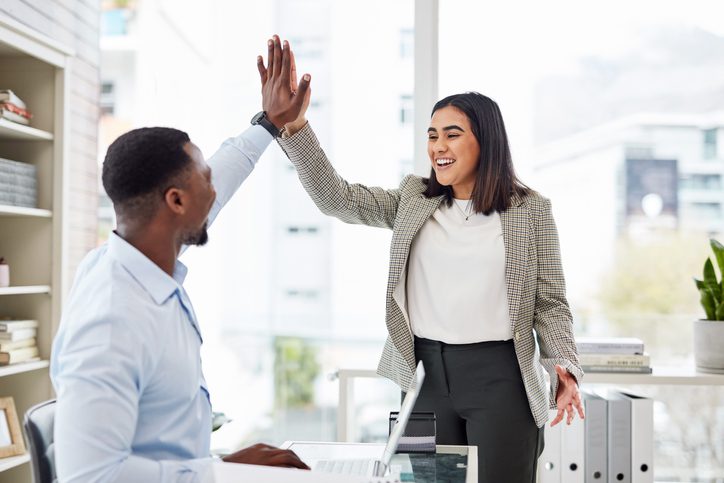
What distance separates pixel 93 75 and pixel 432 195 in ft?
6.98

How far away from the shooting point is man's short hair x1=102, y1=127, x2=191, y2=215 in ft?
3.67

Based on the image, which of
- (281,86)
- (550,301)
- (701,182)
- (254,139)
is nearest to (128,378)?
(254,139)

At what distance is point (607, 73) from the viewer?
3.11 metres

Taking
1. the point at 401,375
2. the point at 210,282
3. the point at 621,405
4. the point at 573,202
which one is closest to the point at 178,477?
the point at 401,375

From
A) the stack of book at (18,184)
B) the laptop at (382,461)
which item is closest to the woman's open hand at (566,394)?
the laptop at (382,461)

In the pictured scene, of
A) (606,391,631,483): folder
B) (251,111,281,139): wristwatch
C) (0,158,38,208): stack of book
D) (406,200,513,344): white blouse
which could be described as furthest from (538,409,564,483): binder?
(0,158,38,208): stack of book

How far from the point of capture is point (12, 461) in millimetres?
2562

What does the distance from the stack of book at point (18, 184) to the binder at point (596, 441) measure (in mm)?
2102

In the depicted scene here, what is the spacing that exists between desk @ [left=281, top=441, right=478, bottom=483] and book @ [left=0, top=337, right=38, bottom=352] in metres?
1.50

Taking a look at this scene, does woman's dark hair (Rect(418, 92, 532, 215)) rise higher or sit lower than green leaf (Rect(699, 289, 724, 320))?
higher

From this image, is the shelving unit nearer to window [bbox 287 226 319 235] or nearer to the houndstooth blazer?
window [bbox 287 226 319 235]

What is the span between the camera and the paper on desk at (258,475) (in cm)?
104

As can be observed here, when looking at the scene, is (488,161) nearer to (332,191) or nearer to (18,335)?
(332,191)

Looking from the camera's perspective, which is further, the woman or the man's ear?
the woman
